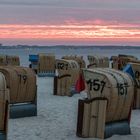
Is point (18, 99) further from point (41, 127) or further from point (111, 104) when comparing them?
point (111, 104)

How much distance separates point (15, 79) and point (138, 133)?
218 inches

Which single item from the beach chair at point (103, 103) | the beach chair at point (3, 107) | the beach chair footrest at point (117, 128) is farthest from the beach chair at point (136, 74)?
the beach chair at point (3, 107)

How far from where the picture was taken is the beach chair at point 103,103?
47.5 ft

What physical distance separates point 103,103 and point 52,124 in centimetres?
364

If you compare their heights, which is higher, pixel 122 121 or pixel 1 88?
pixel 1 88

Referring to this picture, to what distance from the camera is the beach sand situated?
49.9 ft

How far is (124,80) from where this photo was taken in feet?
49.0

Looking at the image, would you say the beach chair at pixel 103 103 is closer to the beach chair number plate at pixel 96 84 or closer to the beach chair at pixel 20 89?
the beach chair number plate at pixel 96 84

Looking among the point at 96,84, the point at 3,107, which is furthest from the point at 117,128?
the point at 3,107

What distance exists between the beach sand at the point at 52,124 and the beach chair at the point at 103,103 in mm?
450

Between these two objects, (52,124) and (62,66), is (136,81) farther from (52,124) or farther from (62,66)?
(62,66)

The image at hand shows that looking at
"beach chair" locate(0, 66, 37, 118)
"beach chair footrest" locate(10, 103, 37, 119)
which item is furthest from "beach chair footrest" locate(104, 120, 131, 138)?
"beach chair footrest" locate(10, 103, 37, 119)

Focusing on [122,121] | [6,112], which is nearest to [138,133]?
[122,121]

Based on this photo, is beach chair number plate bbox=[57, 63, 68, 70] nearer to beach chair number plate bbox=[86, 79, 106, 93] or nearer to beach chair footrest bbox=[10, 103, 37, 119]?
beach chair footrest bbox=[10, 103, 37, 119]
